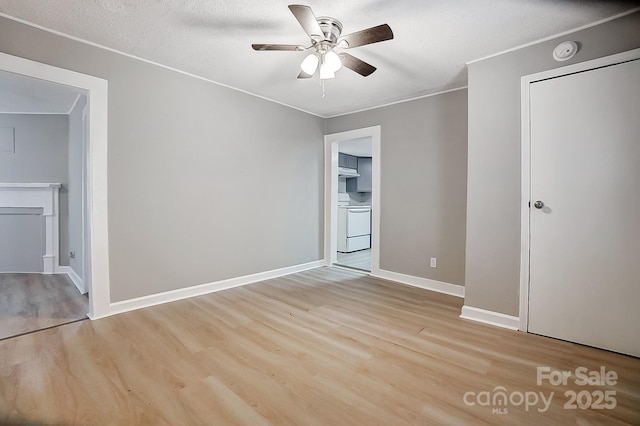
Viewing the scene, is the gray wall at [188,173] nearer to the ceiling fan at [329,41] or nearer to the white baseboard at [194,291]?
the white baseboard at [194,291]

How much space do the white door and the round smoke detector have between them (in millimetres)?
148

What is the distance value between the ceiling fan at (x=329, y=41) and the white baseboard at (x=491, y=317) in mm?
2250

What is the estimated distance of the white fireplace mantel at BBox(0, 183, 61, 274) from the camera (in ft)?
13.0

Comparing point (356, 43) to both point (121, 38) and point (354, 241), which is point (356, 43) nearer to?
point (121, 38)

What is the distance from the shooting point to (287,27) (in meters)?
2.09

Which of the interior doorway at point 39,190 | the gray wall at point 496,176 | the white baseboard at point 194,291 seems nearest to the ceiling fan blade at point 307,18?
the gray wall at point 496,176

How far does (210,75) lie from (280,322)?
2.60 meters

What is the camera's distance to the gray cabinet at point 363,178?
707 cm

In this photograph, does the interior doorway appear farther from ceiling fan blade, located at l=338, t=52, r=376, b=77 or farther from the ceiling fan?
ceiling fan blade, located at l=338, t=52, r=376, b=77

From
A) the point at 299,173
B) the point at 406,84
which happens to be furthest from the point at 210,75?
the point at 406,84

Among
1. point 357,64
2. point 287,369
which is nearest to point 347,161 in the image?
point 357,64

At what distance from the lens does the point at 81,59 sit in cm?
232

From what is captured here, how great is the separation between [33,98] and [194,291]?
10.7ft

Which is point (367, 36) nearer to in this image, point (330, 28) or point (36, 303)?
point (330, 28)
